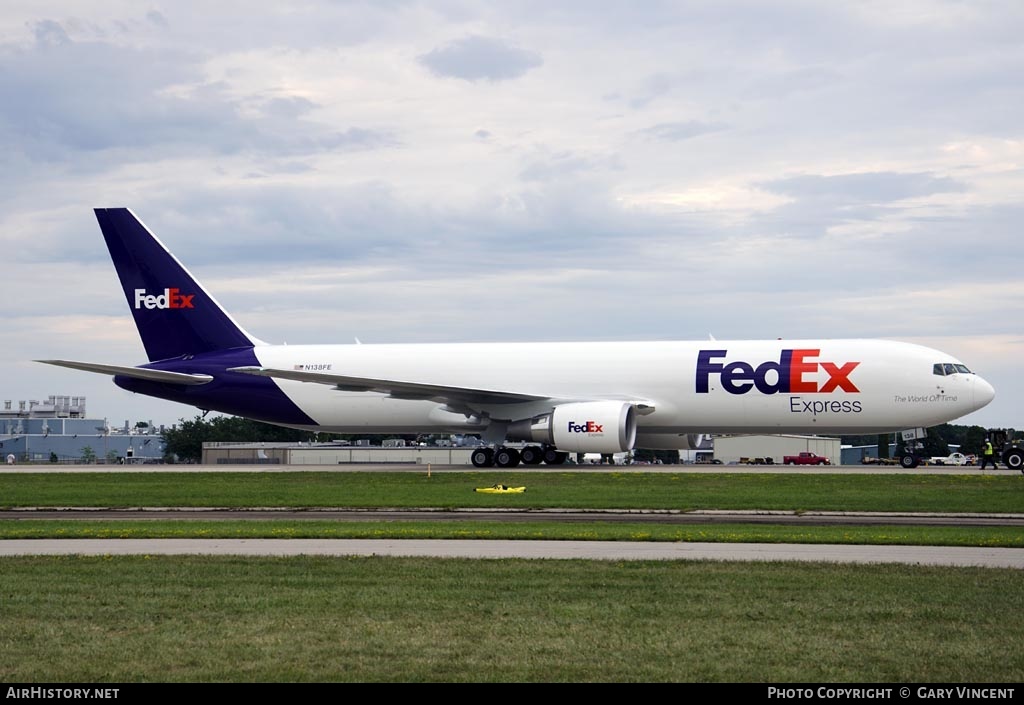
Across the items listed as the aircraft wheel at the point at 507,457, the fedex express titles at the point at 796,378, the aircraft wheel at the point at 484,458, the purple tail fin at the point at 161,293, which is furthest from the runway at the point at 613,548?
the purple tail fin at the point at 161,293

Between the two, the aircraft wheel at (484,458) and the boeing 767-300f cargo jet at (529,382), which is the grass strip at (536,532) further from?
the aircraft wheel at (484,458)

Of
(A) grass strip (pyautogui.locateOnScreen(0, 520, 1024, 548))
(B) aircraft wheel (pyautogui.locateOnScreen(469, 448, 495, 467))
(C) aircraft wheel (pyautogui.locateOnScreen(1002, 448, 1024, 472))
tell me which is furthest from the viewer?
(B) aircraft wheel (pyautogui.locateOnScreen(469, 448, 495, 467))

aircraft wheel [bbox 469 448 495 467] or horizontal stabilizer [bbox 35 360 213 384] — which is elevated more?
horizontal stabilizer [bbox 35 360 213 384]

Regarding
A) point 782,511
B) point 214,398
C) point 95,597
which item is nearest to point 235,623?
point 95,597

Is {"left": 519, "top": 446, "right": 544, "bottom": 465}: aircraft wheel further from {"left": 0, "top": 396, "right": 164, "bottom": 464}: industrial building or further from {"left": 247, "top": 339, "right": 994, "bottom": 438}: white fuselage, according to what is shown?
{"left": 0, "top": 396, "right": 164, "bottom": 464}: industrial building

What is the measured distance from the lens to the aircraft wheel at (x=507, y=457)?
146 ft

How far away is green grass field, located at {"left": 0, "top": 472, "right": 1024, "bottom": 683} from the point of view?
9828 millimetres

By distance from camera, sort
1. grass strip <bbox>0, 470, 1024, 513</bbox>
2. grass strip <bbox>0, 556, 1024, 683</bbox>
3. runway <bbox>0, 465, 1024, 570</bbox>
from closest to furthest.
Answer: grass strip <bbox>0, 556, 1024, 683</bbox>, runway <bbox>0, 465, 1024, 570</bbox>, grass strip <bbox>0, 470, 1024, 513</bbox>

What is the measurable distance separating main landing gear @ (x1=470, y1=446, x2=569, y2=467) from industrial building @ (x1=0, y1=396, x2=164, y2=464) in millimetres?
82698

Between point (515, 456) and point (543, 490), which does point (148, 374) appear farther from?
point (543, 490)

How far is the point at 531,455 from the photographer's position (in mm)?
45469

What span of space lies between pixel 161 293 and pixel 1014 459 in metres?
33.0

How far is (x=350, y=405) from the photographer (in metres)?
47.4

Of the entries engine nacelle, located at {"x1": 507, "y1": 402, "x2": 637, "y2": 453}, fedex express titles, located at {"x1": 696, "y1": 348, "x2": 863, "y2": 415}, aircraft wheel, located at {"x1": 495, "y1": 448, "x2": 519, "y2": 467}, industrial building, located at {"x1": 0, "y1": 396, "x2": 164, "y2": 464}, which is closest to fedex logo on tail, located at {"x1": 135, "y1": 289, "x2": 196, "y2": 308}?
aircraft wheel, located at {"x1": 495, "y1": 448, "x2": 519, "y2": 467}
